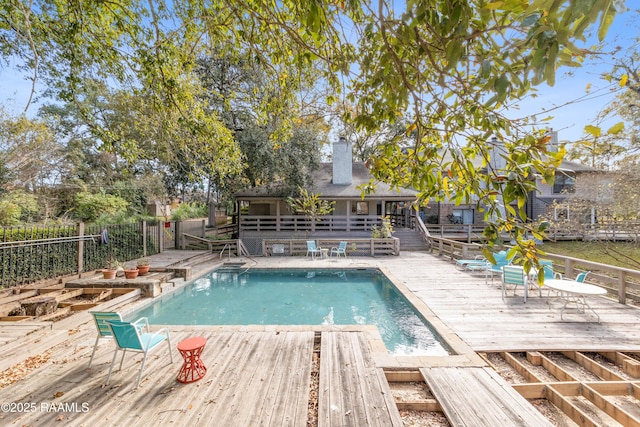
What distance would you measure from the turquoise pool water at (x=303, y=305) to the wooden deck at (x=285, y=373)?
80 cm

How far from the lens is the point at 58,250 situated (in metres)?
8.12

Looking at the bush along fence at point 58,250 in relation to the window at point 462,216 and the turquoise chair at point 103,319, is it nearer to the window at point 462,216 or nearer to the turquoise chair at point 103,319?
the turquoise chair at point 103,319

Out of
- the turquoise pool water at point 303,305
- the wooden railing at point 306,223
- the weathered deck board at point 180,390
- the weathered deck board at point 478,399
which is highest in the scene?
the wooden railing at point 306,223

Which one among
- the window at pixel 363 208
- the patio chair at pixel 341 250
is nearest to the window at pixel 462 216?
the window at pixel 363 208

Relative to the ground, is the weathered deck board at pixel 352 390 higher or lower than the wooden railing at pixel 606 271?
lower

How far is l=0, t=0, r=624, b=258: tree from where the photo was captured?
1.22 m

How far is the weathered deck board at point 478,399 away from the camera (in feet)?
9.22

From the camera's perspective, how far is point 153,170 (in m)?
18.3

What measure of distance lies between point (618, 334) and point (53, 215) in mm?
20488

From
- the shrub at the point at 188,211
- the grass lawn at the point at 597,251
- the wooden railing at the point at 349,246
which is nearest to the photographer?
the grass lawn at the point at 597,251

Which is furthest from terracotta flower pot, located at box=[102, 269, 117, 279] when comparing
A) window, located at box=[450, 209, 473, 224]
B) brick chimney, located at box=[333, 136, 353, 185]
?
window, located at box=[450, 209, 473, 224]

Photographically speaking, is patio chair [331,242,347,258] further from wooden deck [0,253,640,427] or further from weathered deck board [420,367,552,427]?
weathered deck board [420,367,552,427]

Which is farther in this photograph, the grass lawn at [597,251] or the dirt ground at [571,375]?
the grass lawn at [597,251]

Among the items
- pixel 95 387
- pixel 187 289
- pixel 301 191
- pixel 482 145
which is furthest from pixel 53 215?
pixel 482 145
